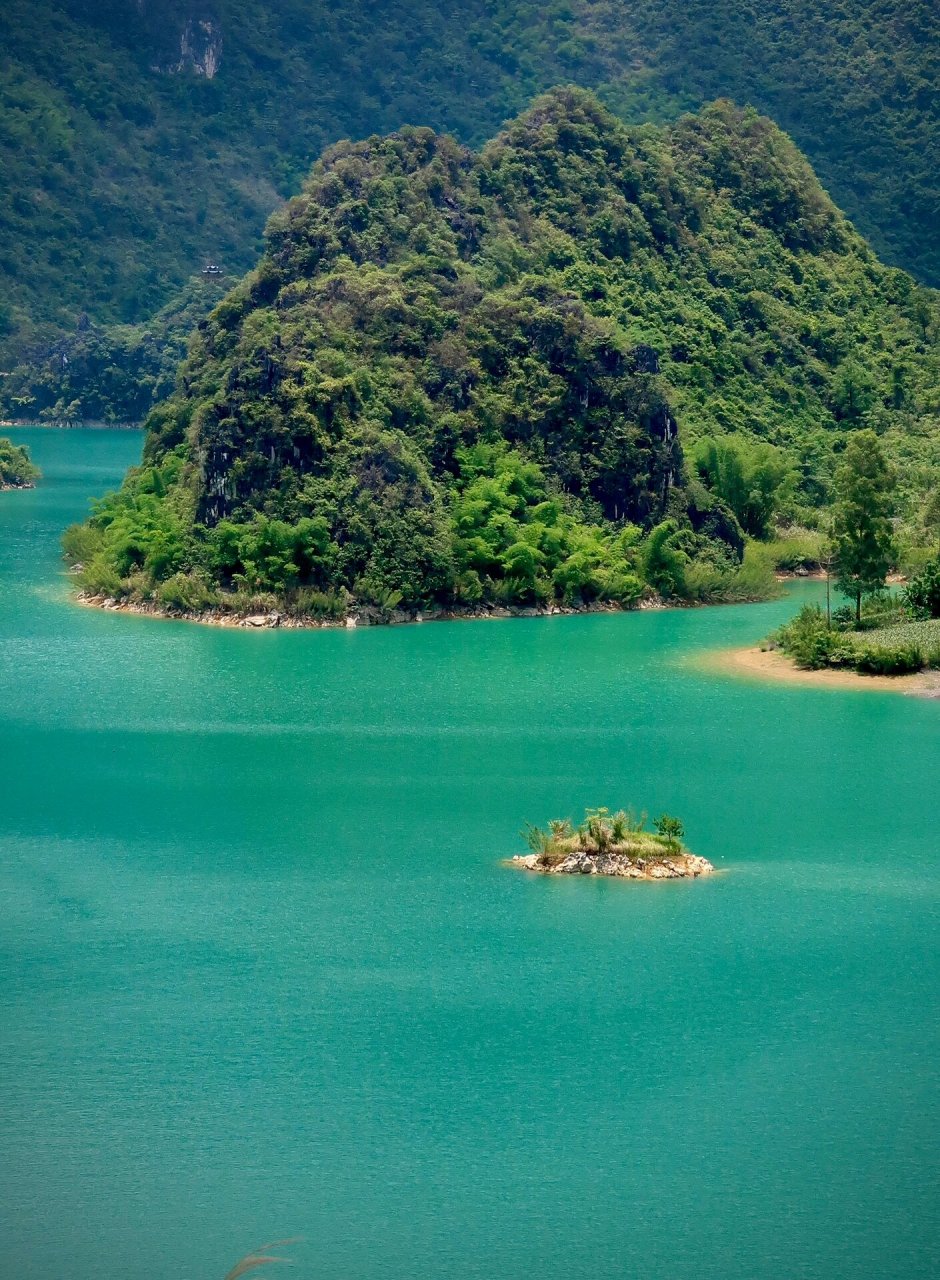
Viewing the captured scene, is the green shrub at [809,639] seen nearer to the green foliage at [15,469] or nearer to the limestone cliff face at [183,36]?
the green foliage at [15,469]

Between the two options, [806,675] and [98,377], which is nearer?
[806,675]

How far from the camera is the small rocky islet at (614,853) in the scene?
33.7 meters

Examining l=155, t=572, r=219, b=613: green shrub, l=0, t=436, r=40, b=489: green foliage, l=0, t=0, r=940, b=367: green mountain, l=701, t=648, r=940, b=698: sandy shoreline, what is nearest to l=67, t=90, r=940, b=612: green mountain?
l=155, t=572, r=219, b=613: green shrub

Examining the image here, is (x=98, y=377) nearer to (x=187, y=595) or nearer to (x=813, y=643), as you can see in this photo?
(x=187, y=595)

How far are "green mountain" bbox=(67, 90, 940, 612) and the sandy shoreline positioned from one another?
877 cm

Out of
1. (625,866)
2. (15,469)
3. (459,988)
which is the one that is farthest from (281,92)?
(459,988)

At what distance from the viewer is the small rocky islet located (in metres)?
33.7

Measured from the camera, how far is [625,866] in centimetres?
3375

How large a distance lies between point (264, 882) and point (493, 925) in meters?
4.01

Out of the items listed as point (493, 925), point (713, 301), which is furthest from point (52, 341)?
point (493, 925)

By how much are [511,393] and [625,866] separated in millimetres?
32773

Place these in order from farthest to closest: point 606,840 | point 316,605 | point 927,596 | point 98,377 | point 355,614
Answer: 1. point 98,377
2. point 355,614
3. point 316,605
4. point 927,596
5. point 606,840

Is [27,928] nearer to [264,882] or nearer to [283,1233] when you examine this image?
[264,882]

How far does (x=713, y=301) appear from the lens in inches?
3152
